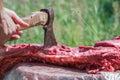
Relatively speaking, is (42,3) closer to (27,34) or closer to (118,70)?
(27,34)

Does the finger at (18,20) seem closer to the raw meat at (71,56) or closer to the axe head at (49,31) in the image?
the raw meat at (71,56)

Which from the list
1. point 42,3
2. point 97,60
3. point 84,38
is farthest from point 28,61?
point 42,3

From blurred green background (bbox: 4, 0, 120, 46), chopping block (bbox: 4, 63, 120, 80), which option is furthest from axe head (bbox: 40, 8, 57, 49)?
blurred green background (bbox: 4, 0, 120, 46)

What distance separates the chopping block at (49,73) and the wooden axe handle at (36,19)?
0.32 meters

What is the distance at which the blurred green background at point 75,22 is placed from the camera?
7216mm

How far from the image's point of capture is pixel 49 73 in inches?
180

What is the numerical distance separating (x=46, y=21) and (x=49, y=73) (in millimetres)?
661

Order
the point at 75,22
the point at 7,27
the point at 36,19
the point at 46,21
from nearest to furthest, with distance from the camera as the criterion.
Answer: the point at 7,27
the point at 36,19
the point at 46,21
the point at 75,22

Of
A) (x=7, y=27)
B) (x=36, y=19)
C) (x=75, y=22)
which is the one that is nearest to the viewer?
(x=7, y=27)

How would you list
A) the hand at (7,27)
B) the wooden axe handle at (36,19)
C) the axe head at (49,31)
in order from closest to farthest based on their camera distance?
the hand at (7,27)
the wooden axe handle at (36,19)
the axe head at (49,31)

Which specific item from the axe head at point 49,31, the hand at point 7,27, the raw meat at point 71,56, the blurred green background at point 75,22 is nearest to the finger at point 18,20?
the hand at point 7,27

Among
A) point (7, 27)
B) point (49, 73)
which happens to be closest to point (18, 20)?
point (7, 27)

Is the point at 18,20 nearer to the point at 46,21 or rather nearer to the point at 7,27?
the point at 7,27

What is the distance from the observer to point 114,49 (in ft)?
15.6
